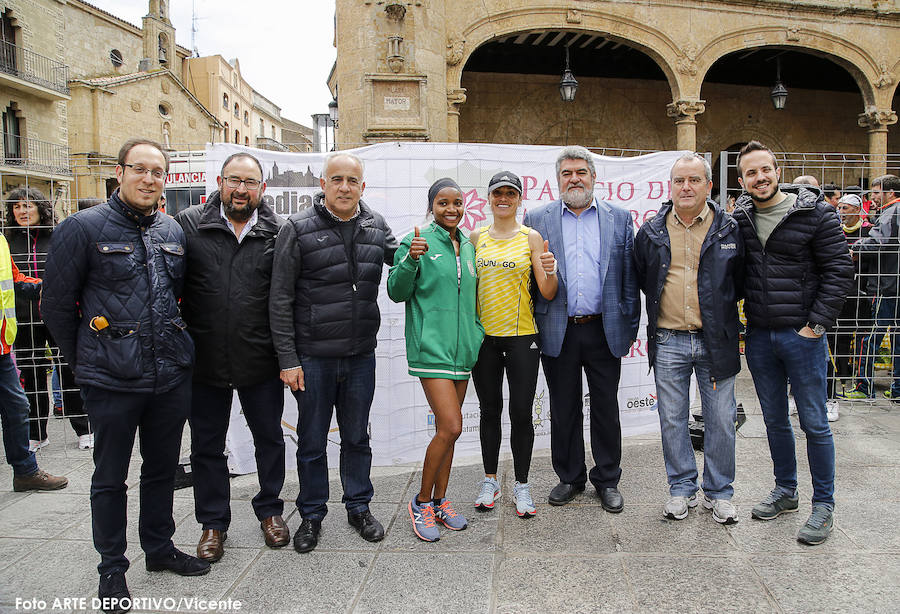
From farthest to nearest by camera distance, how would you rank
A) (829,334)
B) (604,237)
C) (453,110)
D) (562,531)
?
(453,110)
(829,334)
(604,237)
(562,531)

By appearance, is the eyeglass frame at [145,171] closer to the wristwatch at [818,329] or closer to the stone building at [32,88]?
the wristwatch at [818,329]

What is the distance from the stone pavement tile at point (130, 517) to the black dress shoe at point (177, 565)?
0.35 metres

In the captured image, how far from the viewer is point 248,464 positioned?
4371mm

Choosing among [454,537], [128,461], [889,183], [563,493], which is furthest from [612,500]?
[889,183]

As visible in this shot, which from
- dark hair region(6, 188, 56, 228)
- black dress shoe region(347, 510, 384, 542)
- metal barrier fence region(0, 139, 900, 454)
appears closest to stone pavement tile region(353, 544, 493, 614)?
black dress shoe region(347, 510, 384, 542)

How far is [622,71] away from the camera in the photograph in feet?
52.9

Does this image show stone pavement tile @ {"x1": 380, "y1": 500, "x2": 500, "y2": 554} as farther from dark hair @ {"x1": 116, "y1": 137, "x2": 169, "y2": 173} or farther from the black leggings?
dark hair @ {"x1": 116, "y1": 137, "x2": 169, "y2": 173}

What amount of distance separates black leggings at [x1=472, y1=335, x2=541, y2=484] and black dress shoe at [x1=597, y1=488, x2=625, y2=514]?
0.52 m

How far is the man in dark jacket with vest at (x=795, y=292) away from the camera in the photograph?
10.7 ft

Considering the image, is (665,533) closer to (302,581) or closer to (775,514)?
(775,514)

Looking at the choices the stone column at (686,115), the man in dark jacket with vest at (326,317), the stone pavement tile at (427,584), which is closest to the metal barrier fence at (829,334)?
the man in dark jacket with vest at (326,317)

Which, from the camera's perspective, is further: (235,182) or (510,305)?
(510,305)

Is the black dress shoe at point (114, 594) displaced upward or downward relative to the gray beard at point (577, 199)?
downward

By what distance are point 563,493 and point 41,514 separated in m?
3.27
